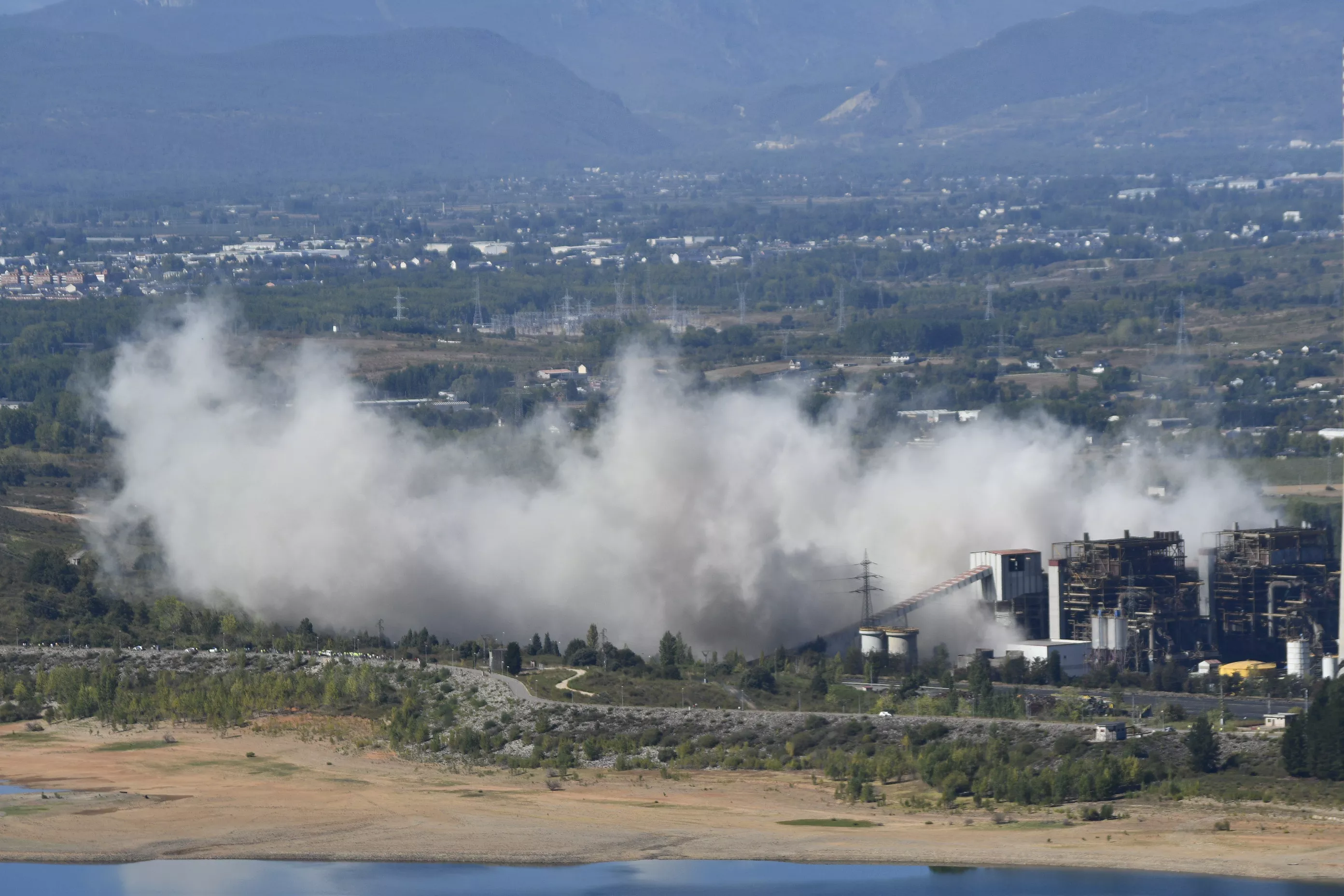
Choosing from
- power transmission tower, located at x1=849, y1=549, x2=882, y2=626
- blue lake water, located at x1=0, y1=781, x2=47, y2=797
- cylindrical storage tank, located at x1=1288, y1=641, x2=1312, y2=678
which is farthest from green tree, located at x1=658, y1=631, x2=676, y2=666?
blue lake water, located at x1=0, y1=781, x2=47, y2=797

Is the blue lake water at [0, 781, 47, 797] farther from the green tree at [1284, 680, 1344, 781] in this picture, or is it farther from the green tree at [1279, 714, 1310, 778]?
the green tree at [1284, 680, 1344, 781]

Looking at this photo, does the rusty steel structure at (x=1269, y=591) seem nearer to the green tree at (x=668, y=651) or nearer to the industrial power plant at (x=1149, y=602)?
the industrial power plant at (x=1149, y=602)

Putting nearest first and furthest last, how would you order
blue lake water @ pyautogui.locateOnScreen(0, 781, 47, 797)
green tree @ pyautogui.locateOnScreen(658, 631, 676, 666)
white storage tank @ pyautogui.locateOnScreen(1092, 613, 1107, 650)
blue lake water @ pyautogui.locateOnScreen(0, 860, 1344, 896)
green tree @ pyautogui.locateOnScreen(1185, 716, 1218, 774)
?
blue lake water @ pyautogui.locateOnScreen(0, 860, 1344, 896)
green tree @ pyautogui.locateOnScreen(1185, 716, 1218, 774)
blue lake water @ pyautogui.locateOnScreen(0, 781, 47, 797)
green tree @ pyautogui.locateOnScreen(658, 631, 676, 666)
white storage tank @ pyautogui.locateOnScreen(1092, 613, 1107, 650)

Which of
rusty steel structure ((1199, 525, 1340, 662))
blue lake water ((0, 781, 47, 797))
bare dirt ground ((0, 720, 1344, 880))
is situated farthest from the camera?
rusty steel structure ((1199, 525, 1340, 662))

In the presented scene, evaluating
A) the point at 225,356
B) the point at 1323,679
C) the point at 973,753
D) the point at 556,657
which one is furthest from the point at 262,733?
the point at 225,356

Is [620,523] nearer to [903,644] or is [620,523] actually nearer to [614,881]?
[903,644]

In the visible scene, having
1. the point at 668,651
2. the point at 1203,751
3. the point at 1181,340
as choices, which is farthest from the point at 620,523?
the point at 1181,340

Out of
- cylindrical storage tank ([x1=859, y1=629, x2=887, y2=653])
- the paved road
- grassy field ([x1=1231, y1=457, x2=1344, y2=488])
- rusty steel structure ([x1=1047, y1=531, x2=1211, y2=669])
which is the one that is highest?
grassy field ([x1=1231, y1=457, x2=1344, y2=488])
